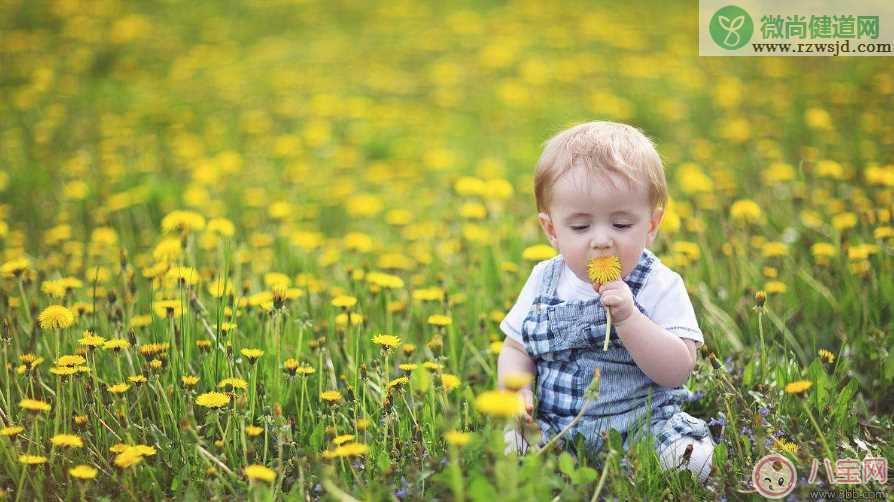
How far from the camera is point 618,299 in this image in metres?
2.00

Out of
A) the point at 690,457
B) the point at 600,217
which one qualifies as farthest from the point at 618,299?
the point at 690,457

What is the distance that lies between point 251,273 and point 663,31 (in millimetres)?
5299

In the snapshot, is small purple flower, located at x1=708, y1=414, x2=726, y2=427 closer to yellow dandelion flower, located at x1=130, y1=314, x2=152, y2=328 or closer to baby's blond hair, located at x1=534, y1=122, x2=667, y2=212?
baby's blond hair, located at x1=534, y1=122, x2=667, y2=212

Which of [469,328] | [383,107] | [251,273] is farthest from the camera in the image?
[383,107]

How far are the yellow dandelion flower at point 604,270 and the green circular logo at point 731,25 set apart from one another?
8.83ft

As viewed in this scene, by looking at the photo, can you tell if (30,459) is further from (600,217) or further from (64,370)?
(600,217)

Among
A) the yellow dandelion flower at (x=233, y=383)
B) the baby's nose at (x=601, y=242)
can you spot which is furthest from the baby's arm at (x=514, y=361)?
the yellow dandelion flower at (x=233, y=383)

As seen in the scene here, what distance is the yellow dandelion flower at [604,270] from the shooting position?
6.65 feet

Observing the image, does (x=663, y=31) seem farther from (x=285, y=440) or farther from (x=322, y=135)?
(x=285, y=440)

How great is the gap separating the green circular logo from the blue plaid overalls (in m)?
2.46

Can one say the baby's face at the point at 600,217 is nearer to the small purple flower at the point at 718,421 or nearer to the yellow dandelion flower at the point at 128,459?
the small purple flower at the point at 718,421

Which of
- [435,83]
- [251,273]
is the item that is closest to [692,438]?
[251,273]

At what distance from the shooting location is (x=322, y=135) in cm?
518

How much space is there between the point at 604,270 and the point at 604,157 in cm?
28
